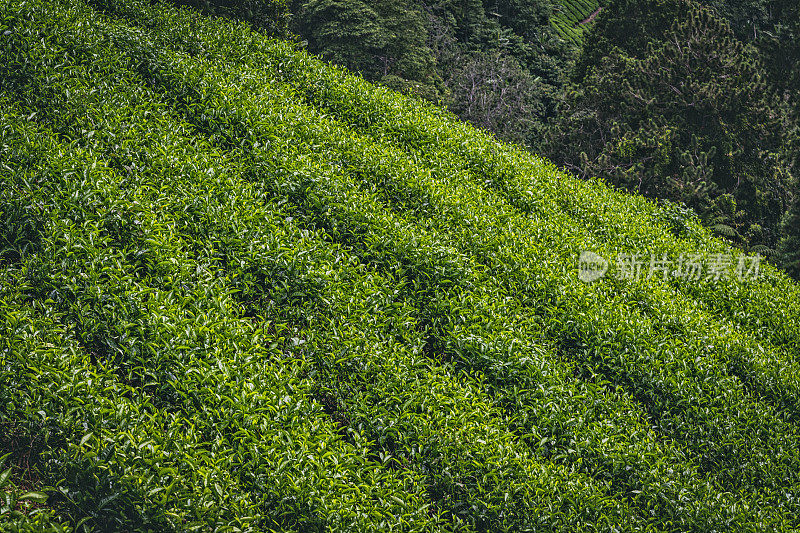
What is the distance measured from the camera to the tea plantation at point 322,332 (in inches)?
141

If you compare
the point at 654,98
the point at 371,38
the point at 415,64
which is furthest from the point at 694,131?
the point at 371,38

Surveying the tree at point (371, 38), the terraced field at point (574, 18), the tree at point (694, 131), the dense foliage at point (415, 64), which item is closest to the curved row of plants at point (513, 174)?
the tree at point (694, 131)

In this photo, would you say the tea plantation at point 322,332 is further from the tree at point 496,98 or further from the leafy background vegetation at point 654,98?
the tree at point 496,98

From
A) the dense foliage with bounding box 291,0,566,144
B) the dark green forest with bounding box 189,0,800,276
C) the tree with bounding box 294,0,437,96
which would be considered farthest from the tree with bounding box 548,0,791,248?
the tree with bounding box 294,0,437,96

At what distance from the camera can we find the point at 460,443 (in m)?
4.30

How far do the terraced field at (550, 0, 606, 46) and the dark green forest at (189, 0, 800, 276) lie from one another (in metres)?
11.1

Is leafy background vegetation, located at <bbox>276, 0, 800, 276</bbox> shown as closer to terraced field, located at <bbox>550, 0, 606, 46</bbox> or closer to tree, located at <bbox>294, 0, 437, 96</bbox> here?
tree, located at <bbox>294, 0, 437, 96</bbox>

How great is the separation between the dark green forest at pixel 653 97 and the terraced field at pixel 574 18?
1114 cm

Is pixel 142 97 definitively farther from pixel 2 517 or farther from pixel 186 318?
pixel 2 517

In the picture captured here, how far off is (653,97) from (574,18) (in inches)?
869

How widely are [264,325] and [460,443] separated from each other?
1.99 metres

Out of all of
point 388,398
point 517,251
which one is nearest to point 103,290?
point 388,398

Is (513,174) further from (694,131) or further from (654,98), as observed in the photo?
(694,131)

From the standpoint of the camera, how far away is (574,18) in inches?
1309
